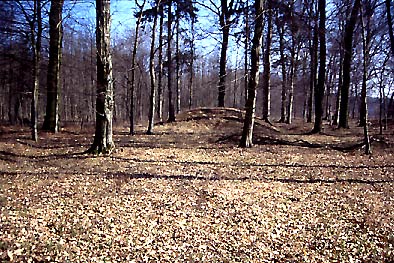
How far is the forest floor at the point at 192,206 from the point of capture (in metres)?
5.12

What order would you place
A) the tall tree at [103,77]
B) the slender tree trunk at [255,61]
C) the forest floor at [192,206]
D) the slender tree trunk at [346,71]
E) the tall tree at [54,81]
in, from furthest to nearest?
the slender tree trunk at [346,71], the tall tree at [54,81], the slender tree trunk at [255,61], the tall tree at [103,77], the forest floor at [192,206]

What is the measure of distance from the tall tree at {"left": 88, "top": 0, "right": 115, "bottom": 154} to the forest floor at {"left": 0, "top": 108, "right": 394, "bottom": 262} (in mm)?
691

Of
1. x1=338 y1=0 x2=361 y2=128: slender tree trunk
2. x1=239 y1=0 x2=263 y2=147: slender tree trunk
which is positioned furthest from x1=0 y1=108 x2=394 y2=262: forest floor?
x1=338 y1=0 x2=361 y2=128: slender tree trunk

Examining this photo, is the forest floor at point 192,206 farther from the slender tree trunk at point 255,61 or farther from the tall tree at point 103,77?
the slender tree trunk at point 255,61

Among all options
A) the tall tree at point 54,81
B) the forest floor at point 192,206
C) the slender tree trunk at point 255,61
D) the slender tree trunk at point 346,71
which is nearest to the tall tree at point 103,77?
the forest floor at point 192,206

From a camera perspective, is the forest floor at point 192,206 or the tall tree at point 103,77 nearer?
the forest floor at point 192,206

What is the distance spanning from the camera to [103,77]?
10586mm

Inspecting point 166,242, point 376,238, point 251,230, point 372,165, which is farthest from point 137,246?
point 372,165

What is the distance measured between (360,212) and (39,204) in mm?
6509

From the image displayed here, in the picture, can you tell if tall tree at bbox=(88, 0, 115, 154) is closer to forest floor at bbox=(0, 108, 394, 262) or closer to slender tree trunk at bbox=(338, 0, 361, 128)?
forest floor at bbox=(0, 108, 394, 262)

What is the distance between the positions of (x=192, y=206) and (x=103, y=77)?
229 inches

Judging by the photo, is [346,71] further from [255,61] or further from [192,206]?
[192,206]

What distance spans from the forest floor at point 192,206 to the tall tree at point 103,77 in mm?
691

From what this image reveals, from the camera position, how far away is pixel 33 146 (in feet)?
41.3
